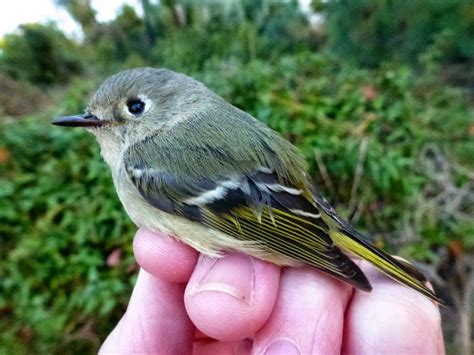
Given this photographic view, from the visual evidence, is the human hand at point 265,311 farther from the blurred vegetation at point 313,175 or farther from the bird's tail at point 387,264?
the blurred vegetation at point 313,175

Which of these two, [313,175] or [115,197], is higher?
[115,197]

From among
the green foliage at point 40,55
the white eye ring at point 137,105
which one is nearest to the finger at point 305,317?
the white eye ring at point 137,105

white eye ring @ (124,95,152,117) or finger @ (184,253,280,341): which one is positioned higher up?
white eye ring @ (124,95,152,117)

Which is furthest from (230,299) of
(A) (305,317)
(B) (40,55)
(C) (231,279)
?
(B) (40,55)

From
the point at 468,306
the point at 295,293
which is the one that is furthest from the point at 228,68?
the point at 295,293

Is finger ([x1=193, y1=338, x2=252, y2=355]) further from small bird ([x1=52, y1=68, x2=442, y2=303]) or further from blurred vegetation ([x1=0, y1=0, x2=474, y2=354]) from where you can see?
blurred vegetation ([x1=0, y1=0, x2=474, y2=354])

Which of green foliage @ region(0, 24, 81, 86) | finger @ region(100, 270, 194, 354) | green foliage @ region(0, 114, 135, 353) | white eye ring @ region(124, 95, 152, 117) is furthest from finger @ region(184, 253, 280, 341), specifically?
green foliage @ region(0, 24, 81, 86)

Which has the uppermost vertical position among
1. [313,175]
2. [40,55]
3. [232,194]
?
[40,55]

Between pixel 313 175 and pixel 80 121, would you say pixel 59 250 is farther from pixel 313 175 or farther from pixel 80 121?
pixel 313 175
